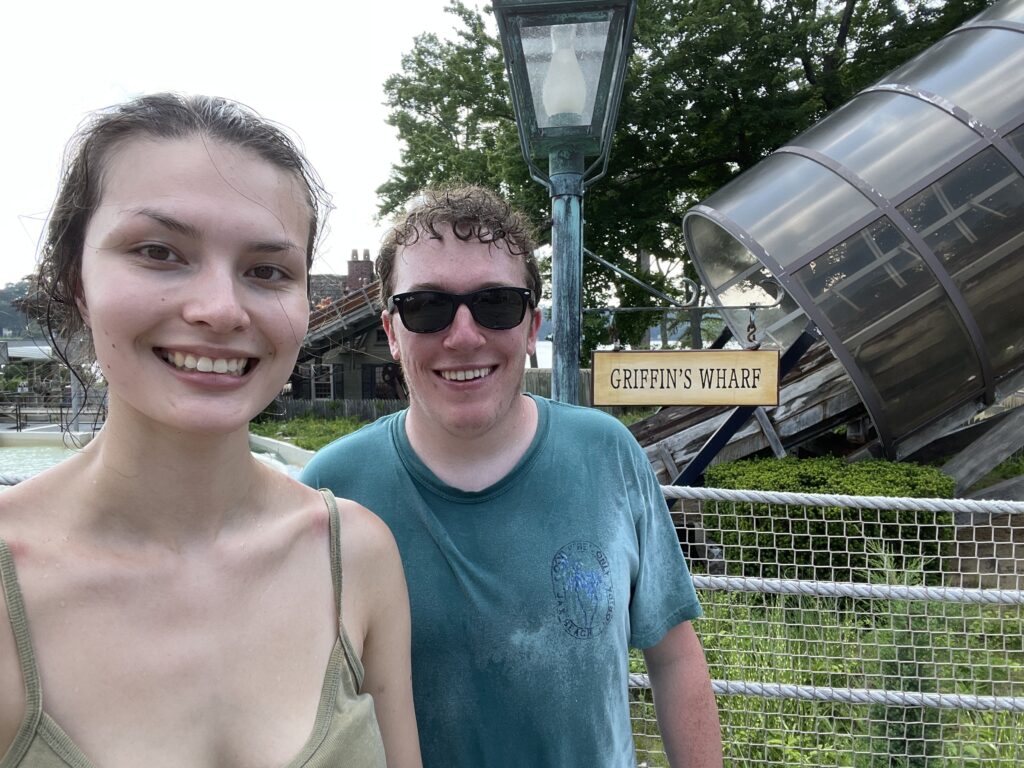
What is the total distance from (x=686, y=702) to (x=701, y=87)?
14.7 m

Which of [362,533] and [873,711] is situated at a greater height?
[362,533]

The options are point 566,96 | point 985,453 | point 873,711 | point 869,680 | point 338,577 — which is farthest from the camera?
point 985,453

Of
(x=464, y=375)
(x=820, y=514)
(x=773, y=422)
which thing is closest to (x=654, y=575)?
(x=464, y=375)

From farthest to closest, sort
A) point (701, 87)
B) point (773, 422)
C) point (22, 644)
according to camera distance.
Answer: point (701, 87), point (773, 422), point (22, 644)

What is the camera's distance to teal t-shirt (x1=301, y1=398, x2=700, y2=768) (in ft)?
4.48

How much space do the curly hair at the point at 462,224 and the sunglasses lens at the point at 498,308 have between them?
0.07 metres

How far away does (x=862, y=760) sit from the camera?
3043mm

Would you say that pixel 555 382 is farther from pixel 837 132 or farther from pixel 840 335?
pixel 837 132

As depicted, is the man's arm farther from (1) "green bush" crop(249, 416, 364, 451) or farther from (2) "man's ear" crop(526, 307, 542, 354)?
(1) "green bush" crop(249, 416, 364, 451)

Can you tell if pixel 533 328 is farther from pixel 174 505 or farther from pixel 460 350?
pixel 174 505

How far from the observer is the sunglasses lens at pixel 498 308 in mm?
1488

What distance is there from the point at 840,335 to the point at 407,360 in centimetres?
565

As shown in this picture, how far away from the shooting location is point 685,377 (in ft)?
15.6

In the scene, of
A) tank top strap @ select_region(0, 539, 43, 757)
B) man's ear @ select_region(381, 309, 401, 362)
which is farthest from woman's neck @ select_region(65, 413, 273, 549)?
man's ear @ select_region(381, 309, 401, 362)
